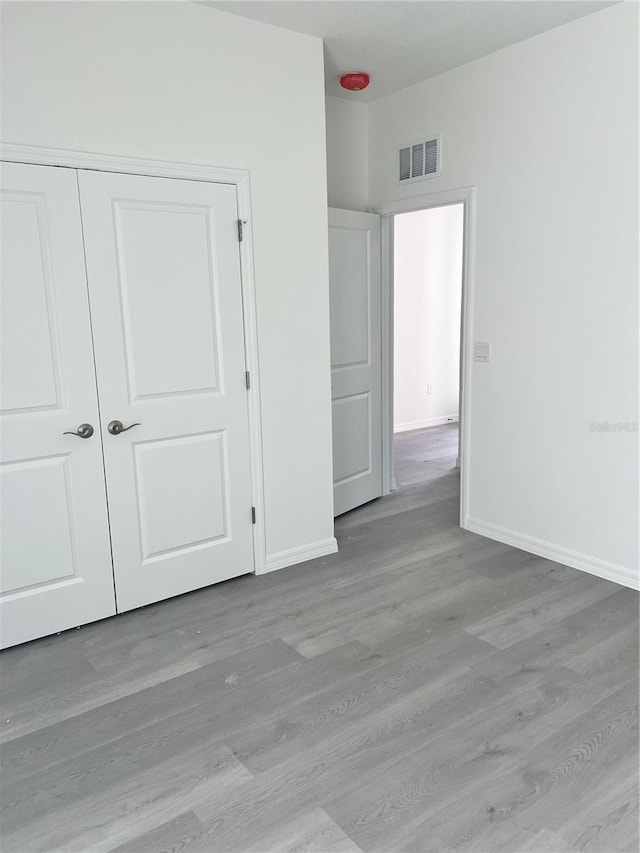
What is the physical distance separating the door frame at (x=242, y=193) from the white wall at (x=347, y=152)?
1252 mm

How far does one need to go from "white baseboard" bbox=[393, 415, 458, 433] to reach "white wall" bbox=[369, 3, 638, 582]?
3177 mm

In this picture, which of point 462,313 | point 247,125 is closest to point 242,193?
point 247,125

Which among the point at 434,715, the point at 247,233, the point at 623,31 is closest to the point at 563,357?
the point at 623,31

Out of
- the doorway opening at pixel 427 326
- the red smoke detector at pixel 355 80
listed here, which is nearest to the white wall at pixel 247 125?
the red smoke detector at pixel 355 80

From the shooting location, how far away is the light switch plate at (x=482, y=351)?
3.79 m

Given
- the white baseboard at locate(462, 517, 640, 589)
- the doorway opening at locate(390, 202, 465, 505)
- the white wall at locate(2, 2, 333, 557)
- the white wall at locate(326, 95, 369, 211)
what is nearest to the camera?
the white wall at locate(2, 2, 333, 557)

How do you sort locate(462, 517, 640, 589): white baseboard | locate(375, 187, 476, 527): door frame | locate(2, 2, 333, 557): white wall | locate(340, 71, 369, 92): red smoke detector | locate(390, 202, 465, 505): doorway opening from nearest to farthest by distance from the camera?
locate(2, 2, 333, 557): white wall
locate(462, 517, 640, 589): white baseboard
locate(340, 71, 369, 92): red smoke detector
locate(375, 187, 476, 527): door frame
locate(390, 202, 465, 505): doorway opening

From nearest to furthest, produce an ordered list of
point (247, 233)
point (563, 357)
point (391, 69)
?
point (247, 233), point (563, 357), point (391, 69)

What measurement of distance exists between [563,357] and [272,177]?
178cm

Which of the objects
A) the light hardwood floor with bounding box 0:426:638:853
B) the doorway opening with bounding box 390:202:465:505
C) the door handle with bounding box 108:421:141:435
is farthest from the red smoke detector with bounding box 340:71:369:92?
the doorway opening with bounding box 390:202:465:505

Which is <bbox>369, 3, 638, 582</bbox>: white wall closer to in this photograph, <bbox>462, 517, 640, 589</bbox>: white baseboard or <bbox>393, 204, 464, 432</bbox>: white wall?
<bbox>462, 517, 640, 589</bbox>: white baseboard

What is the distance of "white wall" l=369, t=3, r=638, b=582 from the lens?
10.0ft

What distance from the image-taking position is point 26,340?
2635mm

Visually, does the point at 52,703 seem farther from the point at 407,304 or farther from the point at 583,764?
the point at 407,304
